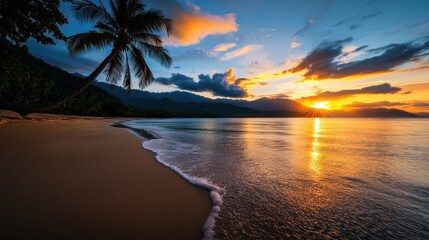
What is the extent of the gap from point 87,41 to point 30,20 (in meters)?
3.72

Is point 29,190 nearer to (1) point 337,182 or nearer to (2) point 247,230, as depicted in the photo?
(2) point 247,230

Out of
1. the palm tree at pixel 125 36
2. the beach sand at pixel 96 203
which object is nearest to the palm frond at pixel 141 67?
the palm tree at pixel 125 36

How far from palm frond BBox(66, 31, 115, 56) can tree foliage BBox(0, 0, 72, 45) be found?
11.2 feet

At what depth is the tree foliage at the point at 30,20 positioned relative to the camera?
5.88m

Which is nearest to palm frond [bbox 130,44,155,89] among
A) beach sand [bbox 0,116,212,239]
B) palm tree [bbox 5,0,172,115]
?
palm tree [bbox 5,0,172,115]

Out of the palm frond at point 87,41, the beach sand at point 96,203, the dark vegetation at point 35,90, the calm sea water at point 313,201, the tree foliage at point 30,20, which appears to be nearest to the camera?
the beach sand at point 96,203

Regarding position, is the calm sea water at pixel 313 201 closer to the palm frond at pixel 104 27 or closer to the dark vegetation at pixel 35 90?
the dark vegetation at pixel 35 90

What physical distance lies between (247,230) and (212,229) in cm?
46

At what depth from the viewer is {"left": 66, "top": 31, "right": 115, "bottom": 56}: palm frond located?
9.45 meters

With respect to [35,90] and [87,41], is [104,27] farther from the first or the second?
[35,90]

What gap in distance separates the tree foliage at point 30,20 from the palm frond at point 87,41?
135 inches

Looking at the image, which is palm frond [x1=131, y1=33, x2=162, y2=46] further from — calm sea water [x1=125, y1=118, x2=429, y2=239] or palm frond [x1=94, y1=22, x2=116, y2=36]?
calm sea water [x1=125, y1=118, x2=429, y2=239]

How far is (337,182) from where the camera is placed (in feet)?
15.2

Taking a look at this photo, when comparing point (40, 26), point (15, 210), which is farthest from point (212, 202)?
point (40, 26)
